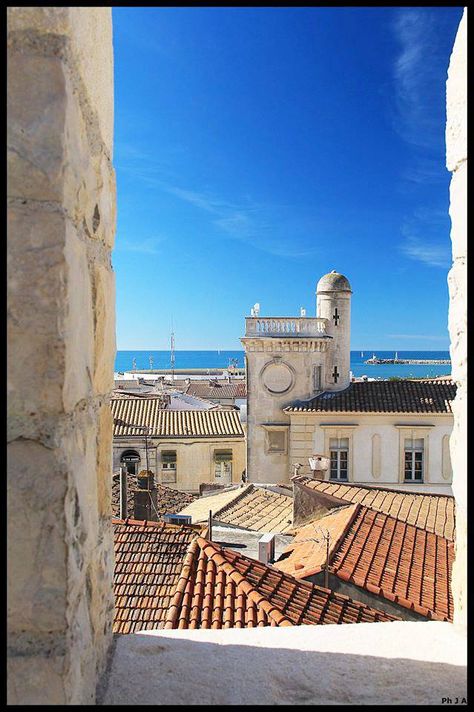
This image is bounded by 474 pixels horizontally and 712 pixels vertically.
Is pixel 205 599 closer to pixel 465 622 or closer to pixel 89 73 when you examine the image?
pixel 465 622

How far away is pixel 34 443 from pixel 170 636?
1029 mm

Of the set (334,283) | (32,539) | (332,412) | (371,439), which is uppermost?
(334,283)

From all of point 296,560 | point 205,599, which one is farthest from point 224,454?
point 205,599

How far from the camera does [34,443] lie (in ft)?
3.79

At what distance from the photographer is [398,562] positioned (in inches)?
303

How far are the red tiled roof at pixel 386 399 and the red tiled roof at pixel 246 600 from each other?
13.3 m

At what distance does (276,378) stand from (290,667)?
18.3m

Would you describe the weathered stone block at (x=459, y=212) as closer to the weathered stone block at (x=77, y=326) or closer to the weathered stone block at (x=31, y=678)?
the weathered stone block at (x=77, y=326)

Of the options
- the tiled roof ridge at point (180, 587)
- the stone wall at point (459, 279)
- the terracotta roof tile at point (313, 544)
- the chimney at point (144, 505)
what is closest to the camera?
the stone wall at point (459, 279)

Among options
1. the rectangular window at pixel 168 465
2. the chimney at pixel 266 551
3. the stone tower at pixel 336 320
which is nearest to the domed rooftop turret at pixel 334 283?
the stone tower at pixel 336 320

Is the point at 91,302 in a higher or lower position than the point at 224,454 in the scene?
higher

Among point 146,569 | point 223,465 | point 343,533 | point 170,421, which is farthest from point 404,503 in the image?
point 170,421

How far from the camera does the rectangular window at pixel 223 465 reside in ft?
75.3

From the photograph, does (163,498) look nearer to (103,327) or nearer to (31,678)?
(103,327)
